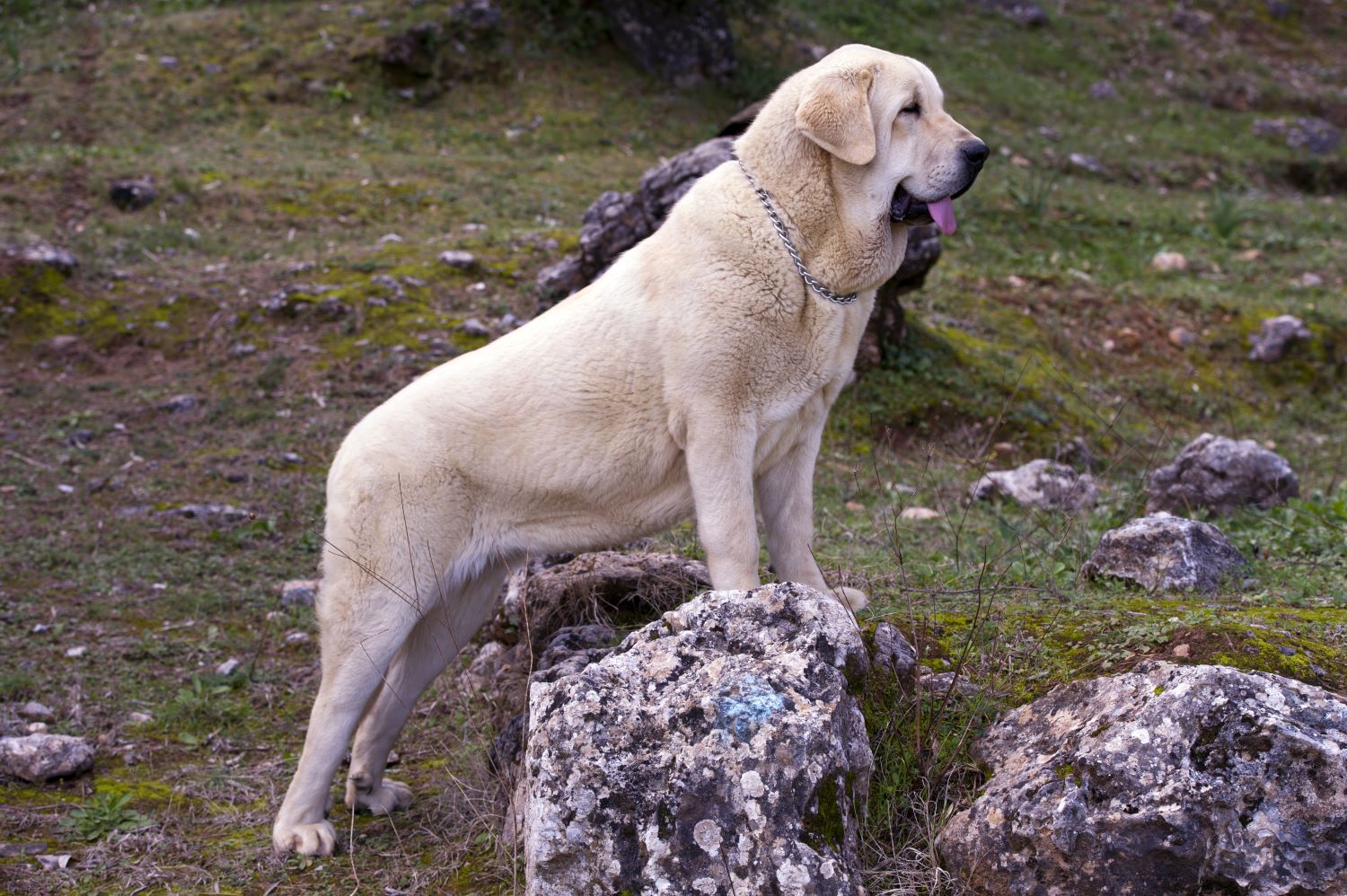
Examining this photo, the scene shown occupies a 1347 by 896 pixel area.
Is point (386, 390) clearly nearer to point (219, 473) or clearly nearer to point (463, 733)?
point (219, 473)

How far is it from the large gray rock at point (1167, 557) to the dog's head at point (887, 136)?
177cm

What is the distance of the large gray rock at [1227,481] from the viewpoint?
6.49m

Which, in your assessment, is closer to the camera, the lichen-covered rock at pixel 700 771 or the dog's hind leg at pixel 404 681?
the lichen-covered rock at pixel 700 771

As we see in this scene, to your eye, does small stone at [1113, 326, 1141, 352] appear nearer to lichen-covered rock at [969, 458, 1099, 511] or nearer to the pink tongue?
lichen-covered rock at [969, 458, 1099, 511]

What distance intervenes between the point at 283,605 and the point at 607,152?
30.8 feet

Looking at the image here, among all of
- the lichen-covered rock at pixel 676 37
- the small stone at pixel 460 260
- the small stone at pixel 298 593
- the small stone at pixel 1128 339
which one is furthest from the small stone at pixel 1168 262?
the small stone at pixel 298 593

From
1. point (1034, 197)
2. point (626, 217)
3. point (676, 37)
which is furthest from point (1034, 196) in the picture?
point (626, 217)

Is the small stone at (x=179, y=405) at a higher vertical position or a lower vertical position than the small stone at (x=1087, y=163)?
lower

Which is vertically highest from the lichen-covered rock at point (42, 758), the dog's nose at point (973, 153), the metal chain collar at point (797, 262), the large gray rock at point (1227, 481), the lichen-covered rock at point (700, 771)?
the dog's nose at point (973, 153)

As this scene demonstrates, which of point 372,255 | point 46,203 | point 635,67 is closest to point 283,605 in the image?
point 372,255

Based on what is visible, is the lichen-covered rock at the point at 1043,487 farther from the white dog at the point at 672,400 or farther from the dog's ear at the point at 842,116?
the dog's ear at the point at 842,116

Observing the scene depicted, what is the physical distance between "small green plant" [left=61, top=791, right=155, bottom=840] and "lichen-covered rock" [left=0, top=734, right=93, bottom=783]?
0.36 metres

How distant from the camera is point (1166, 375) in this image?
10.5 metres

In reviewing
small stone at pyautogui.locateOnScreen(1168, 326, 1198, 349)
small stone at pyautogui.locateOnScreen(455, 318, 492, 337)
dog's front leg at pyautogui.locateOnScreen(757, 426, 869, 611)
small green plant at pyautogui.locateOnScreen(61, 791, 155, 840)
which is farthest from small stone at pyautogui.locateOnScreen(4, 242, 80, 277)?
small stone at pyautogui.locateOnScreen(1168, 326, 1198, 349)
